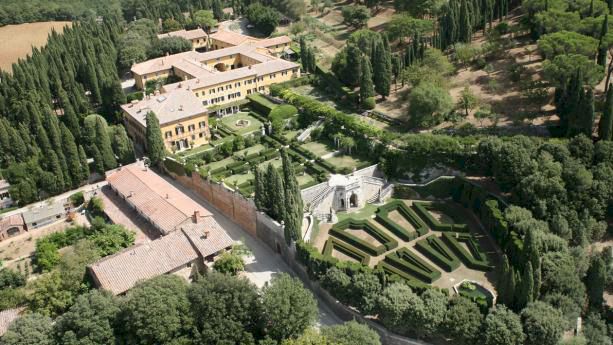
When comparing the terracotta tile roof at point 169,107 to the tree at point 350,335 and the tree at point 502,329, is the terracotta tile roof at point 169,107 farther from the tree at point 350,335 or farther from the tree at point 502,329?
the tree at point 502,329

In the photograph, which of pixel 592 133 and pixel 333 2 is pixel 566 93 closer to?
pixel 592 133

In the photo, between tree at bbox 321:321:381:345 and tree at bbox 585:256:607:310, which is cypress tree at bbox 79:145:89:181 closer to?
tree at bbox 321:321:381:345

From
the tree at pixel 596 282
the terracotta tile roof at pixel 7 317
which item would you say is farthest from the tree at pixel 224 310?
the tree at pixel 596 282

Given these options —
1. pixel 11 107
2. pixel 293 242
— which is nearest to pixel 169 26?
pixel 11 107

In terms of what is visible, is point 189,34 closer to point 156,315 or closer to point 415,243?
point 415,243

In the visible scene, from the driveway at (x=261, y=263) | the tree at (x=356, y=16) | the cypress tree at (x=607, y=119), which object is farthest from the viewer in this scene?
the tree at (x=356, y=16)

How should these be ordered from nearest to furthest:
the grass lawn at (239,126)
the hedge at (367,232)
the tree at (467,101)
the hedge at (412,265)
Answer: the hedge at (412,265)
the hedge at (367,232)
the tree at (467,101)
the grass lawn at (239,126)

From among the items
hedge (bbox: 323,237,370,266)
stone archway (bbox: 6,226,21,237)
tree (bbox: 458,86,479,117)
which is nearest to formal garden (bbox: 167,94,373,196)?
hedge (bbox: 323,237,370,266)
